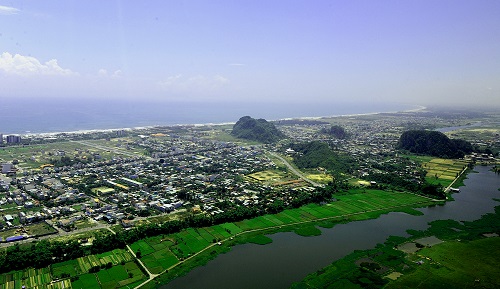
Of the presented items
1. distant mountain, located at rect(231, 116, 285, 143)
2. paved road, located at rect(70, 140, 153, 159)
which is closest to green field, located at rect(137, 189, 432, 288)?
paved road, located at rect(70, 140, 153, 159)

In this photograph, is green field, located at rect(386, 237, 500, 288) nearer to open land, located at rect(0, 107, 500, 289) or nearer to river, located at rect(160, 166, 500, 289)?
river, located at rect(160, 166, 500, 289)

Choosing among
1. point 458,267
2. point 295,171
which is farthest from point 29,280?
point 295,171

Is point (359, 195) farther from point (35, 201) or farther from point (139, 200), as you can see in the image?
point (35, 201)

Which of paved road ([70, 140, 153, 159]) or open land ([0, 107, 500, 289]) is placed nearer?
open land ([0, 107, 500, 289])

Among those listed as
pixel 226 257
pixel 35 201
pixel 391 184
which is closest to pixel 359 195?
pixel 391 184

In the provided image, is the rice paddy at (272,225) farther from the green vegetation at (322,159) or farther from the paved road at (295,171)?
the green vegetation at (322,159)

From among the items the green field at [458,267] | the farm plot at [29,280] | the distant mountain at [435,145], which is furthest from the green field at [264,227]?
the distant mountain at [435,145]

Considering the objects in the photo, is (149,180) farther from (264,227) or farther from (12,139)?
(12,139)
